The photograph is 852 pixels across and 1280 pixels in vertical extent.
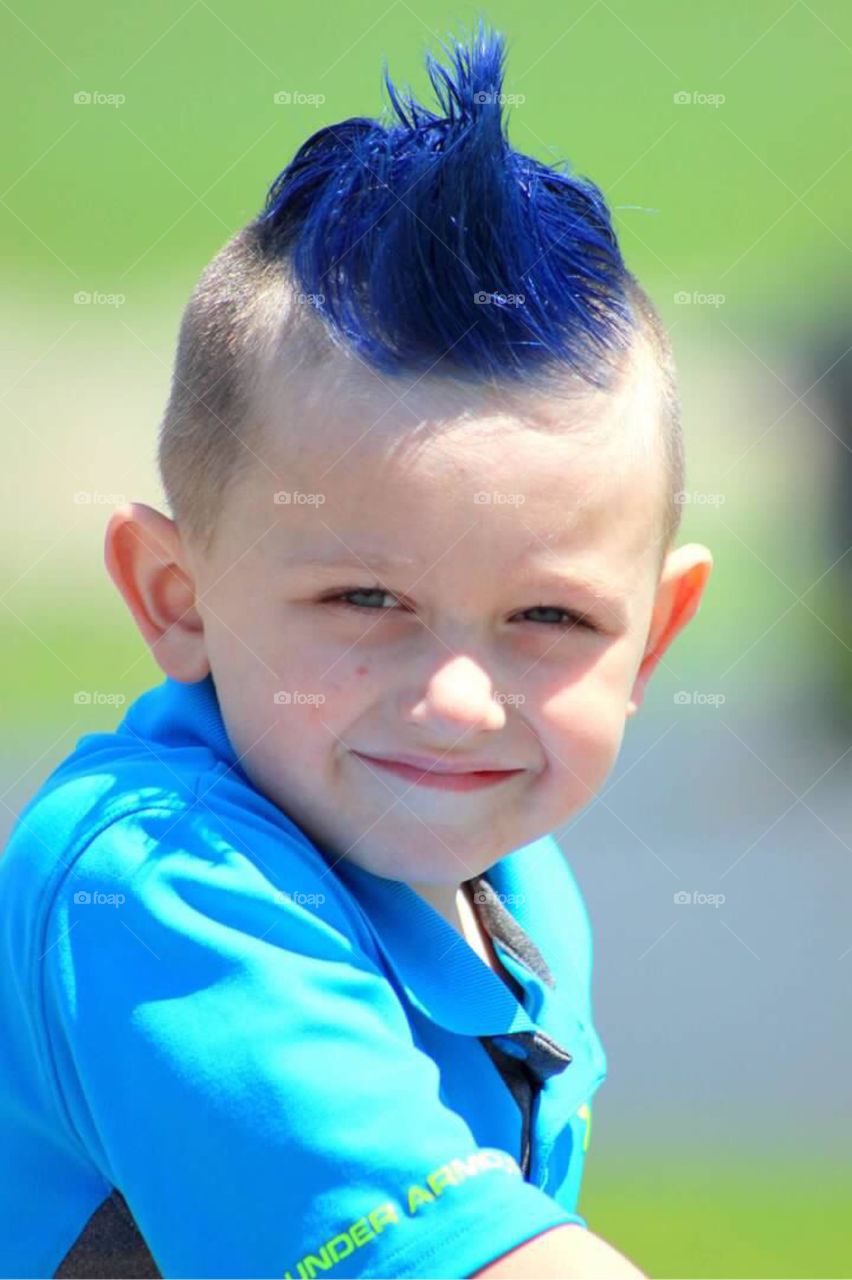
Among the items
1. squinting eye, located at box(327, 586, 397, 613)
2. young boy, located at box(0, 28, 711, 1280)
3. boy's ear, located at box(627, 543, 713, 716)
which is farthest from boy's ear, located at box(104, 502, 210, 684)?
boy's ear, located at box(627, 543, 713, 716)

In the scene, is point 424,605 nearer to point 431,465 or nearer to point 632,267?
point 431,465

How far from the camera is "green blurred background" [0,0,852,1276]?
7.30 feet

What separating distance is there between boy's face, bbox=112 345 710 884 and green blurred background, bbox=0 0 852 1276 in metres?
1.31

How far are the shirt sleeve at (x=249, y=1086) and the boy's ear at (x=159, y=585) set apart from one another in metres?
0.16

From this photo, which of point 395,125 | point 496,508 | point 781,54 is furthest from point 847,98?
point 496,508

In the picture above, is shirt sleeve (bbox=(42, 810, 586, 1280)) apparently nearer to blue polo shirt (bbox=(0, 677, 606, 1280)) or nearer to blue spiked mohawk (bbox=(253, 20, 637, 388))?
blue polo shirt (bbox=(0, 677, 606, 1280))

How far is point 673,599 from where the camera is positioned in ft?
2.75

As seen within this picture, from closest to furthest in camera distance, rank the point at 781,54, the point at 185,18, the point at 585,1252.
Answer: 1. the point at 585,1252
2. the point at 185,18
3. the point at 781,54

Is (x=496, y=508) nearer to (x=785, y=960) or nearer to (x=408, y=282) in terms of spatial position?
(x=408, y=282)

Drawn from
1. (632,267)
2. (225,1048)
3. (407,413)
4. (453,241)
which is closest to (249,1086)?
(225,1048)

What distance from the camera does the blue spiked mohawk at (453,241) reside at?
2.22 feet

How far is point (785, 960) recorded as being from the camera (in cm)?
183

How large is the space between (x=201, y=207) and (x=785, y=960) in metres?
1.54

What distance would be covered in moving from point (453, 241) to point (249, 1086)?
1.29 feet
